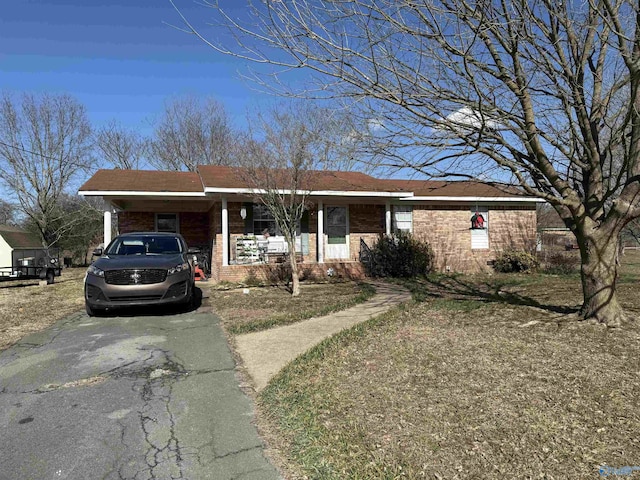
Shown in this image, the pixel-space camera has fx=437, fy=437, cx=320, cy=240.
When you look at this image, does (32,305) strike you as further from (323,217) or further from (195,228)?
(323,217)

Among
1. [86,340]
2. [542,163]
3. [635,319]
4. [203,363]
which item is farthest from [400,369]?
[86,340]

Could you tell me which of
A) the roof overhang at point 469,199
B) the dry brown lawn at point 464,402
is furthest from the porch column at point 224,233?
the dry brown lawn at point 464,402

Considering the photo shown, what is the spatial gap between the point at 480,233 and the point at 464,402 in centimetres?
1454

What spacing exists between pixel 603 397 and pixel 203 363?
3.98 m

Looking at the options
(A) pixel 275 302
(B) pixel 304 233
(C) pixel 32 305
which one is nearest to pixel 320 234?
(B) pixel 304 233

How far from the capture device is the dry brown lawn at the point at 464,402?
2.74 metres

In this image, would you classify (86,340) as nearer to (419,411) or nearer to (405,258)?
(419,411)

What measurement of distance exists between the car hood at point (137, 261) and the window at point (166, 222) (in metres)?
8.02

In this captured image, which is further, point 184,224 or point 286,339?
point 184,224

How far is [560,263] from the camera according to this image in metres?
15.7

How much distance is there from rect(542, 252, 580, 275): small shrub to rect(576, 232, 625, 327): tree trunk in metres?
9.81

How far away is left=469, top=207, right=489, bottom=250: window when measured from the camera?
669 inches

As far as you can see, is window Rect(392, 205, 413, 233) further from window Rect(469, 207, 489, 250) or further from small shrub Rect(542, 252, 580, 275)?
small shrub Rect(542, 252, 580, 275)

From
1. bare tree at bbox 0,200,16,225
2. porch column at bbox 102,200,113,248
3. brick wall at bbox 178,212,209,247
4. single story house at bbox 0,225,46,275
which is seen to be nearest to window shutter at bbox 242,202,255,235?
brick wall at bbox 178,212,209,247
